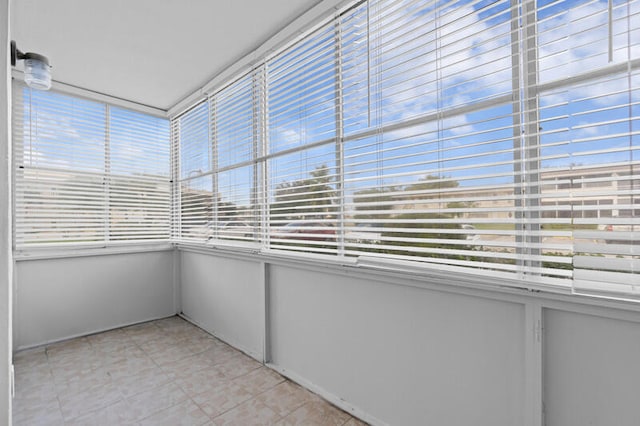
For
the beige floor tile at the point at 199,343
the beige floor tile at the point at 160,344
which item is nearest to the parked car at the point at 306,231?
the beige floor tile at the point at 199,343

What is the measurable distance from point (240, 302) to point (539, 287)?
2.30 m

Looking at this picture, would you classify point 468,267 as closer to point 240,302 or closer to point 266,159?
point 266,159

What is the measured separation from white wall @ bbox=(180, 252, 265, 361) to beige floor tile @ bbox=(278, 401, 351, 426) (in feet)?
2.37

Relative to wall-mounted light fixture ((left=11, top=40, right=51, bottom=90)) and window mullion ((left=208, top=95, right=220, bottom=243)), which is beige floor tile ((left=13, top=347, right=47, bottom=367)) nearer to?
window mullion ((left=208, top=95, right=220, bottom=243))

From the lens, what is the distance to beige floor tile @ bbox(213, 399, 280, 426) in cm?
184

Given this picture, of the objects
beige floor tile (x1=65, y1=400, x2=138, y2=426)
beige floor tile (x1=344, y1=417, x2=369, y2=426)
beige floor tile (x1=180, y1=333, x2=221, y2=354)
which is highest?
beige floor tile (x1=180, y1=333, x2=221, y2=354)

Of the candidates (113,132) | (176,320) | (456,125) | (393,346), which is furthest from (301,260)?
(113,132)

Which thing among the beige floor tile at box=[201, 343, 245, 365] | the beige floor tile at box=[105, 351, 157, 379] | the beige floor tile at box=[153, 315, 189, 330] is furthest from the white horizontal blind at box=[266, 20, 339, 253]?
the beige floor tile at box=[153, 315, 189, 330]

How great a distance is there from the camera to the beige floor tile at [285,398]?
196cm

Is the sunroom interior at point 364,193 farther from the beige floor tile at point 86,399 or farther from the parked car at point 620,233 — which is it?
the beige floor tile at point 86,399

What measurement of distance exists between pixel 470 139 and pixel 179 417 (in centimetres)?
227

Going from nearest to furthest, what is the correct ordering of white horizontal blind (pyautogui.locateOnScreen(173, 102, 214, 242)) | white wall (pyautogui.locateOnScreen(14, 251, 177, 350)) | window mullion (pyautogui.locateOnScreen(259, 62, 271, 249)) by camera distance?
window mullion (pyautogui.locateOnScreen(259, 62, 271, 249)), white wall (pyautogui.locateOnScreen(14, 251, 177, 350)), white horizontal blind (pyautogui.locateOnScreen(173, 102, 214, 242))

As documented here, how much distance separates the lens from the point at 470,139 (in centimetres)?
145

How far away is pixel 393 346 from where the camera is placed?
1717 mm
